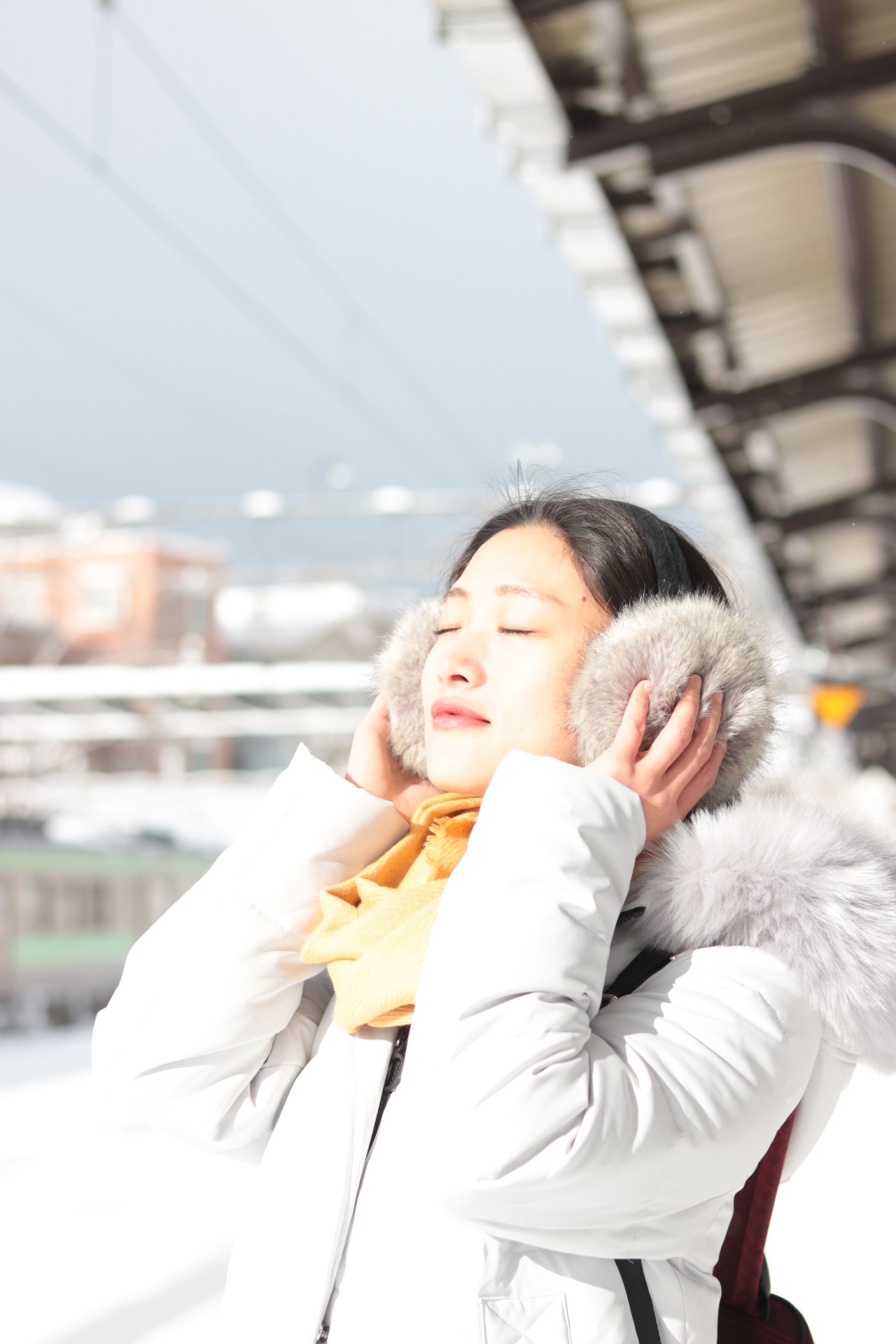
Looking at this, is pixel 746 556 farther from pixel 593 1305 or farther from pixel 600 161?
pixel 593 1305

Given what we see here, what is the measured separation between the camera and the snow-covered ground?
9.39 ft

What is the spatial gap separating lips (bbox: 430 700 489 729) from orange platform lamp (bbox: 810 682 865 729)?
10.1m

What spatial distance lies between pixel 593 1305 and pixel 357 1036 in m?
→ 0.30

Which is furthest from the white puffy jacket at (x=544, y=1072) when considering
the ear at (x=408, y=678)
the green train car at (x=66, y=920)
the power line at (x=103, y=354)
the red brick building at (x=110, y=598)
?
the red brick building at (x=110, y=598)

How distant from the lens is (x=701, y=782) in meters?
1.14

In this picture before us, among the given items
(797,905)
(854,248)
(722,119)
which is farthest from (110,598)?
(797,905)

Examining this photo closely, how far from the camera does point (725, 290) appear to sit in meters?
4.93

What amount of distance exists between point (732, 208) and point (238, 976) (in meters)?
3.80

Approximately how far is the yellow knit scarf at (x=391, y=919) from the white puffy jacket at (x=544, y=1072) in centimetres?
6

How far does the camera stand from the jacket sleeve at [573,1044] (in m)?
0.91

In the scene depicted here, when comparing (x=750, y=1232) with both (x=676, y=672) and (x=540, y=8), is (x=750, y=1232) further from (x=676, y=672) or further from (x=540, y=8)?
(x=540, y=8)

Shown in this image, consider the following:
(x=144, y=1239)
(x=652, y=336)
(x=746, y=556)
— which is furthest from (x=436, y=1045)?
(x=746, y=556)

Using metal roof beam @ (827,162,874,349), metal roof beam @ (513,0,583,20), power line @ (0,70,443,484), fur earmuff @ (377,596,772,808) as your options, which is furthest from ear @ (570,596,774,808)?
power line @ (0,70,443,484)

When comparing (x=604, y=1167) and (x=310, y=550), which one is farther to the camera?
(x=310, y=550)
